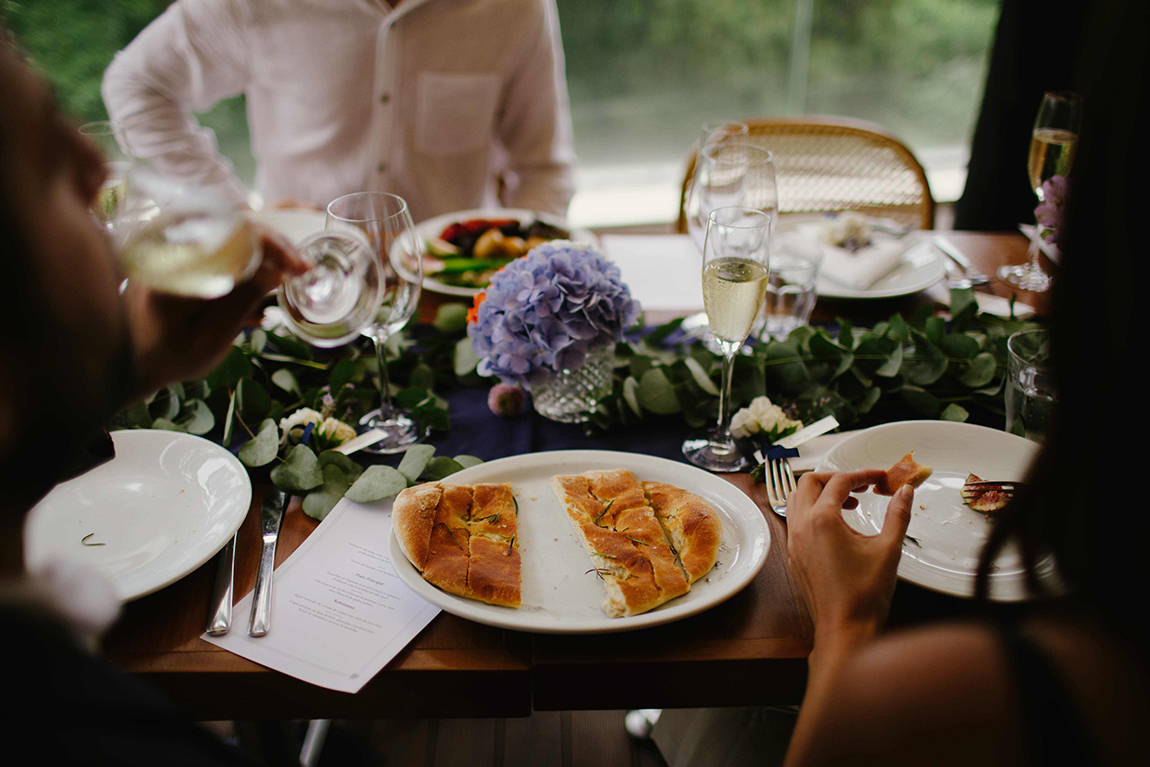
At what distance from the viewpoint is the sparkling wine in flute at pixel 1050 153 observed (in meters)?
1.58

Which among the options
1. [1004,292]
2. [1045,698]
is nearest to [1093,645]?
[1045,698]

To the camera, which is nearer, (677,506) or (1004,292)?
(677,506)

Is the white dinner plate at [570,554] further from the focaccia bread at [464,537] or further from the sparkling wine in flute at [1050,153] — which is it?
the sparkling wine in flute at [1050,153]

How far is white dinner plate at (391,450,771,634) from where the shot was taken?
86 cm

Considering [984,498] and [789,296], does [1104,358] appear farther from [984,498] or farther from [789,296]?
[789,296]

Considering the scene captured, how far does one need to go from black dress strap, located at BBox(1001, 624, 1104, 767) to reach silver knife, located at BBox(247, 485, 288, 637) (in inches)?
29.9

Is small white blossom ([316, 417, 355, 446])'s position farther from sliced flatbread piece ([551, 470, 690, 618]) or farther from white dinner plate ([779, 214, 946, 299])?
white dinner plate ([779, 214, 946, 299])

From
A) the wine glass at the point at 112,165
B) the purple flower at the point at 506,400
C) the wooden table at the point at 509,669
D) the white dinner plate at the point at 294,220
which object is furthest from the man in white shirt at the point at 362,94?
the wooden table at the point at 509,669

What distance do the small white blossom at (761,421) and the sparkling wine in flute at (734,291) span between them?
0.15m

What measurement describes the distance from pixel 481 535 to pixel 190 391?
670mm

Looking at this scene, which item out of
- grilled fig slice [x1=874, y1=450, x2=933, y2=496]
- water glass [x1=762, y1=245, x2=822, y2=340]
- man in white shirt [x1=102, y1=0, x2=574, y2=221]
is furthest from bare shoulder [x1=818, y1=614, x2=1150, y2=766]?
man in white shirt [x1=102, y1=0, x2=574, y2=221]

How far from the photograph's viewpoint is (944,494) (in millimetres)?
1093

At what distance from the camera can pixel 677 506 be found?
1025 millimetres

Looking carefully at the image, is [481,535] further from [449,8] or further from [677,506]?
[449,8]
